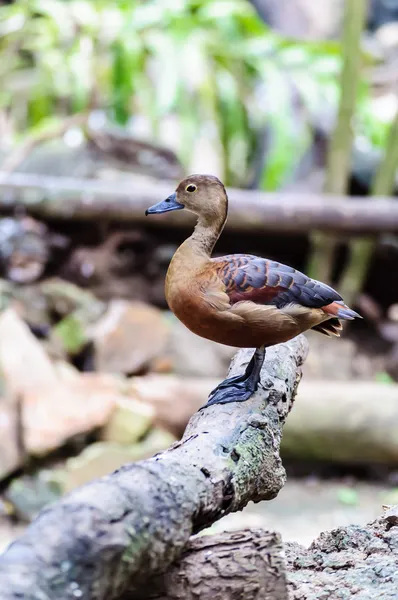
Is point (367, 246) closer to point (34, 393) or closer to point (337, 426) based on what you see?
point (337, 426)

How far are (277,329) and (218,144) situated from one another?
13.4 ft

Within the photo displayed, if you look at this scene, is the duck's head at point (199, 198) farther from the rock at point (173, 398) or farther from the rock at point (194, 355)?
the rock at point (194, 355)

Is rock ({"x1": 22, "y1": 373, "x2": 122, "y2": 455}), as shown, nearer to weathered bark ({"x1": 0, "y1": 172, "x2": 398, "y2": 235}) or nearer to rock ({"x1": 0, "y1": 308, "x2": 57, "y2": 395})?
rock ({"x1": 0, "y1": 308, "x2": 57, "y2": 395})

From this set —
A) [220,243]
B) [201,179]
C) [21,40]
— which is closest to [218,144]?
[220,243]

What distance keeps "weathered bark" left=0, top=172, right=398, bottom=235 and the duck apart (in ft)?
8.65

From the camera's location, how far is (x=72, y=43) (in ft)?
18.6

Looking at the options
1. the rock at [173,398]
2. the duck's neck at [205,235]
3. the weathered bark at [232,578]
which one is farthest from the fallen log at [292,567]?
the rock at [173,398]

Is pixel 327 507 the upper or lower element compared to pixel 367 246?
lower

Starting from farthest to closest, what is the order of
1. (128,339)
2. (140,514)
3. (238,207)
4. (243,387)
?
(238,207)
(128,339)
(243,387)
(140,514)

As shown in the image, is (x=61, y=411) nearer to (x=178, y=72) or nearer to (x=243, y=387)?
(x=243, y=387)

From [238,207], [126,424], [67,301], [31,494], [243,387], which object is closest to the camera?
[243,387]

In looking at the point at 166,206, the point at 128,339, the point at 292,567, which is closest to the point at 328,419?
the point at 128,339

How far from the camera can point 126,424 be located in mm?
3518

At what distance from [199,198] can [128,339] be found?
261cm
